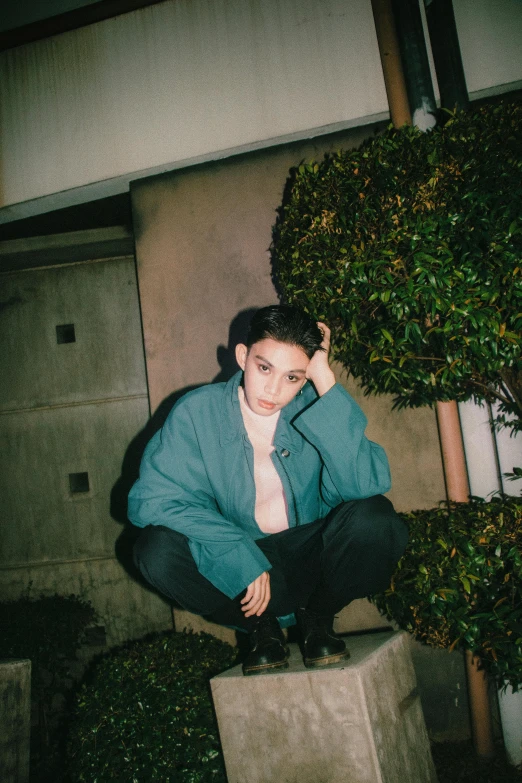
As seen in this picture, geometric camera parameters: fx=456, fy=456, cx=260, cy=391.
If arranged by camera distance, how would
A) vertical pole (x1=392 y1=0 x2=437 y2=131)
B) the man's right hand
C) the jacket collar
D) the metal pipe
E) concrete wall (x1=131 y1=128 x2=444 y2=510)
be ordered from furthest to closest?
concrete wall (x1=131 y1=128 x2=444 y2=510)
vertical pole (x1=392 y1=0 x2=437 y2=131)
the metal pipe
the jacket collar
the man's right hand

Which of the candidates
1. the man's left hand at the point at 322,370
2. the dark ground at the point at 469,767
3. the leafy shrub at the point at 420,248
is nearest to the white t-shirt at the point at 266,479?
the man's left hand at the point at 322,370

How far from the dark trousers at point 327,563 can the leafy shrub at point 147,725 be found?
13.3 inches

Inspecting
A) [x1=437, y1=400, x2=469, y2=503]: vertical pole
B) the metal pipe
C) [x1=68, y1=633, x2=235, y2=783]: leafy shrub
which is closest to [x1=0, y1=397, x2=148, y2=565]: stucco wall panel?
[x1=68, y1=633, x2=235, y2=783]: leafy shrub

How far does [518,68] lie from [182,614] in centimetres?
395

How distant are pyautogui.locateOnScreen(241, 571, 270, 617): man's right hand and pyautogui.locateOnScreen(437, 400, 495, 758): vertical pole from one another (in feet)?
4.23

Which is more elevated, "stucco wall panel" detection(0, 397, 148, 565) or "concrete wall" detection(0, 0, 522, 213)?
"concrete wall" detection(0, 0, 522, 213)

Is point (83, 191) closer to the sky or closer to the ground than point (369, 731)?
closer to the sky

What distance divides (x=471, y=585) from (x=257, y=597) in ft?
2.85

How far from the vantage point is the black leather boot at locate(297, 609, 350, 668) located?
1771 millimetres

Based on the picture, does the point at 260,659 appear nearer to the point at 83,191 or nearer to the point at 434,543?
the point at 434,543

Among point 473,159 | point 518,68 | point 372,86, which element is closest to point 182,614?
point 473,159

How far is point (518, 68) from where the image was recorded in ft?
9.11

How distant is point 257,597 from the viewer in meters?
1.88

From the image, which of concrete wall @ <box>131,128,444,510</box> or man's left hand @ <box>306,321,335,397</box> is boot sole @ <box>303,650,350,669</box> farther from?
concrete wall @ <box>131,128,444,510</box>
